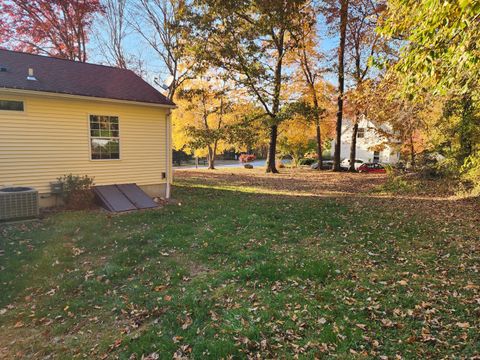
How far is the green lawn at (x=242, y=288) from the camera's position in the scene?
311 cm

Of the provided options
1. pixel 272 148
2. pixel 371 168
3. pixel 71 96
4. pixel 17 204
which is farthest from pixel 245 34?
pixel 371 168

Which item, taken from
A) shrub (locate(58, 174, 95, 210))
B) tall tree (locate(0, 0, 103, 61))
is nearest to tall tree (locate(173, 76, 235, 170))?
tall tree (locate(0, 0, 103, 61))

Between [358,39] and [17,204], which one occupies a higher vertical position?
[358,39]

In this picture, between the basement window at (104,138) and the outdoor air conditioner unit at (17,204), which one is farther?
the basement window at (104,138)

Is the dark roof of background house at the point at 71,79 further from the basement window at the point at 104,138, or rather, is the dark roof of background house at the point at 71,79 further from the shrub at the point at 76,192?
the shrub at the point at 76,192

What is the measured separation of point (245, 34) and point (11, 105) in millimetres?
11411

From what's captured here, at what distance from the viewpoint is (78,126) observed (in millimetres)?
9016

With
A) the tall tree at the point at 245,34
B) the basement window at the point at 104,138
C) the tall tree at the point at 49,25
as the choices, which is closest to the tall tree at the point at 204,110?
the tall tree at the point at 245,34

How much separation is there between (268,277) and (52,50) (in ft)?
66.5

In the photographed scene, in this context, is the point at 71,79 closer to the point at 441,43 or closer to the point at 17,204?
the point at 17,204

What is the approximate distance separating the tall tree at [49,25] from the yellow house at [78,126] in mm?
9187

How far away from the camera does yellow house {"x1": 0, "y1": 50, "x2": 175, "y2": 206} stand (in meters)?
8.05

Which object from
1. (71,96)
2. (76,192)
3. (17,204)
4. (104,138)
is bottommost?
(17,204)

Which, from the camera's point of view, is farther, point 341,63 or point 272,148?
point 272,148
